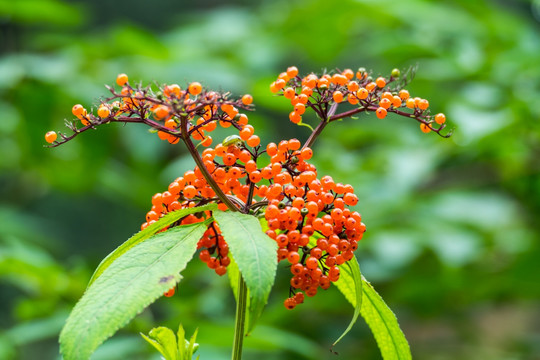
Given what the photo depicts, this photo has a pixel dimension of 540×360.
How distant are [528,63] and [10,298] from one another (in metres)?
4.96

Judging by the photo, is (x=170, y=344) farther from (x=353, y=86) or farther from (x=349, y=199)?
(x=353, y=86)

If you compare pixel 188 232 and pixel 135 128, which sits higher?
pixel 135 128

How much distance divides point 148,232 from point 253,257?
0.87ft

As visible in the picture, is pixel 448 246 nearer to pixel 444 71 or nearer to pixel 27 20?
pixel 444 71

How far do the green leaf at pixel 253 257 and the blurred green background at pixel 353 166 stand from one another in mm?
1358

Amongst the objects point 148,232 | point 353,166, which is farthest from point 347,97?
point 353,166

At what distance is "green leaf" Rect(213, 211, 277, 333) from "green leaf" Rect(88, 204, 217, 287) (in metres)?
0.10

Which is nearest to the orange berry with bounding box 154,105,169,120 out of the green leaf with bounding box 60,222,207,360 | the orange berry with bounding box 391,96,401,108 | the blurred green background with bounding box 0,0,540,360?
the green leaf with bounding box 60,222,207,360

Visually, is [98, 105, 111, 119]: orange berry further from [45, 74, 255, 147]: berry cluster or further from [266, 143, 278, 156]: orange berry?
[266, 143, 278, 156]: orange berry

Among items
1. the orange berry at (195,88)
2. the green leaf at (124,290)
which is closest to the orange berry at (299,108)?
the orange berry at (195,88)

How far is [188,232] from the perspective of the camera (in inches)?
41.5

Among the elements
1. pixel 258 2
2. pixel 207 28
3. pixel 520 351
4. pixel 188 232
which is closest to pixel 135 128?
pixel 207 28

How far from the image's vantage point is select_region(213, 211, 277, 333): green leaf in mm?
895

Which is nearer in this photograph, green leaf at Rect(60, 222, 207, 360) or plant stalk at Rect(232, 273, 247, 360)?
green leaf at Rect(60, 222, 207, 360)
